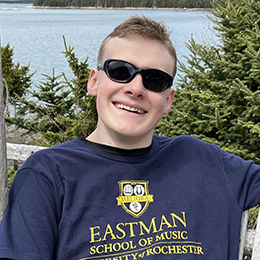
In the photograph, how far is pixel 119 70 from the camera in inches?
63.1

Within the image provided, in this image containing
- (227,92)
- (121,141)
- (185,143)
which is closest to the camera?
(121,141)

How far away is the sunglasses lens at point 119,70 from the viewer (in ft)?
5.23

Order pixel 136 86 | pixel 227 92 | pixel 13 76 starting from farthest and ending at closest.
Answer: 1. pixel 13 76
2. pixel 227 92
3. pixel 136 86

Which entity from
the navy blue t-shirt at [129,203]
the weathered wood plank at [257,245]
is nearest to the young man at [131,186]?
the navy blue t-shirt at [129,203]

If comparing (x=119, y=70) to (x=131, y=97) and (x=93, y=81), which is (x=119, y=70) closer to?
(x=131, y=97)

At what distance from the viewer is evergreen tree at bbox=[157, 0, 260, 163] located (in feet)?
13.5

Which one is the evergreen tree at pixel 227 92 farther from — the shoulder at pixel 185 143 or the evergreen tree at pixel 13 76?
the evergreen tree at pixel 13 76

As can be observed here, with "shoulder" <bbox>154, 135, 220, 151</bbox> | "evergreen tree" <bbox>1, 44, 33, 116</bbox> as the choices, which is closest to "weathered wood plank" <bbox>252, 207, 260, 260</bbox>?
"shoulder" <bbox>154, 135, 220, 151</bbox>

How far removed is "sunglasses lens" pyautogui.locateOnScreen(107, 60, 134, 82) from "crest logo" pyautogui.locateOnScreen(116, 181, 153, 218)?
38cm

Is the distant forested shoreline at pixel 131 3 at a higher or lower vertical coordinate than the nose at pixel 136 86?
lower

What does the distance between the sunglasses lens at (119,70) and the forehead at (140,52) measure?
0.03 meters

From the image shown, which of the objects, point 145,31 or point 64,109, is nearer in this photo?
point 145,31

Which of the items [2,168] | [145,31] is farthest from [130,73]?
[2,168]

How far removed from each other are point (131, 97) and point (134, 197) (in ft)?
1.19
